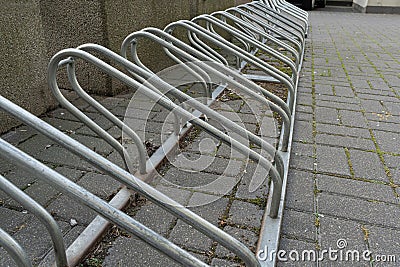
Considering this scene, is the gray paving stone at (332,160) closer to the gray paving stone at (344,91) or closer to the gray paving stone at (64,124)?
the gray paving stone at (344,91)

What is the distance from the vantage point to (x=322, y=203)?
189 centimetres

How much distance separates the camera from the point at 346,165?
227 centimetres

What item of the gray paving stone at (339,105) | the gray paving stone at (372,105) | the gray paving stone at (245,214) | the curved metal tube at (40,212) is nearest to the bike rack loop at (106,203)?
the curved metal tube at (40,212)

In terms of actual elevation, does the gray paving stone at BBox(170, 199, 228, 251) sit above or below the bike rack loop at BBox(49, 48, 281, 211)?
below

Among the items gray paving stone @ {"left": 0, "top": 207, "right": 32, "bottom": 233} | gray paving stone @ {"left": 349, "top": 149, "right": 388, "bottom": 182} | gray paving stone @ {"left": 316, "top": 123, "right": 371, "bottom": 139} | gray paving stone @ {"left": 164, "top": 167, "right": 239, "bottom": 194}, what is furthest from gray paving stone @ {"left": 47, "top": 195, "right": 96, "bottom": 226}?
gray paving stone @ {"left": 316, "top": 123, "right": 371, "bottom": 139}

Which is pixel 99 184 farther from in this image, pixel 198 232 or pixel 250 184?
pixel 250 184

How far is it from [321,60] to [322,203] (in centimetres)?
377

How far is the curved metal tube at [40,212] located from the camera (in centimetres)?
103

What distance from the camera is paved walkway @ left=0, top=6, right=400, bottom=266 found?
1.58 metres

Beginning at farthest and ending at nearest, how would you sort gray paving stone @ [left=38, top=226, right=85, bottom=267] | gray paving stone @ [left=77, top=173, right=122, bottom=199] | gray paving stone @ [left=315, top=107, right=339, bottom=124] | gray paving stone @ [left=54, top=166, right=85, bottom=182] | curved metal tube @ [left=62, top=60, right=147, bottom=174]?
gray paving stone @ [left=315, top=107, right=339, bottom=124], gray paving stone @ [left=54, top=166, right=85, bottom=182], gray paving stone @ [left=77, top=173, right=122, bottom=199], curved metal tube @ [left=62, top=60, right=147, bottom=174], gray paving stone @ [left=38, top=226, right=85, bottom=267]

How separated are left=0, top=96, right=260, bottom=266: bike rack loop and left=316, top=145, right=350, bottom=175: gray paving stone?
1.31m

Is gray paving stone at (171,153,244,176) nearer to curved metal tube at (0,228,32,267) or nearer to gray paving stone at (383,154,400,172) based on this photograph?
gray paving stone at (383,154,400,172)

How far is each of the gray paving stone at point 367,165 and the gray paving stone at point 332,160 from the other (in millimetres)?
57

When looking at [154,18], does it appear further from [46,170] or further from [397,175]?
[46,170]
